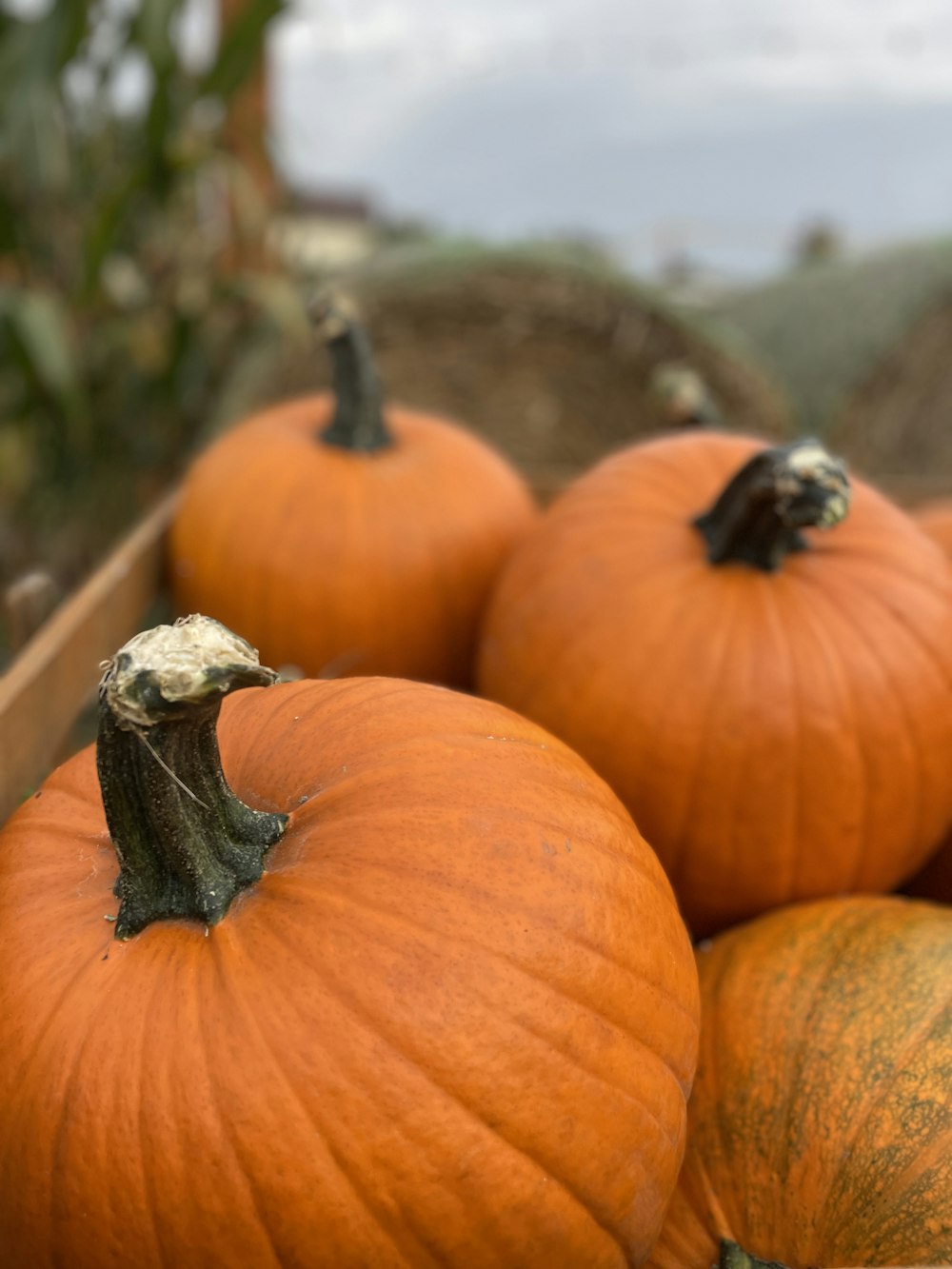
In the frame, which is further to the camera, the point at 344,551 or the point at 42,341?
the point at 42,341

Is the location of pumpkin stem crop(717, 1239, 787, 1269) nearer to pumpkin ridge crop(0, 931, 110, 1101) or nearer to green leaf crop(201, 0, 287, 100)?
pumpkin ridge crop(0, 931, 110, 1101)

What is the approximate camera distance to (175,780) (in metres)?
0.77

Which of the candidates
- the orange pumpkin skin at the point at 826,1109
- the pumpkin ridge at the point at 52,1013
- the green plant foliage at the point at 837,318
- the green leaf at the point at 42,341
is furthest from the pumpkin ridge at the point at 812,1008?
the green plant foliage at the point at 837,318

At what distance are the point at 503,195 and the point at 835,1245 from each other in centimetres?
1339

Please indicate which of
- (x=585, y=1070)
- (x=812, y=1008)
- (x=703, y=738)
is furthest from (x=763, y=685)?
(x=585, y=1070)

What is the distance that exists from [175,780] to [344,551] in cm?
95

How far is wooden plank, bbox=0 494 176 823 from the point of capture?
1.19 metres

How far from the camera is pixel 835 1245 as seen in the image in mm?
914

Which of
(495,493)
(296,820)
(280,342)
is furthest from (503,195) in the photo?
(296,820)

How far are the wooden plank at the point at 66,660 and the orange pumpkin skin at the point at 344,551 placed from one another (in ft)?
0.27

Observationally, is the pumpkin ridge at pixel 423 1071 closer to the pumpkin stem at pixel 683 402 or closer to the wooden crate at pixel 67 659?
the wooden crate at pixel 67 659

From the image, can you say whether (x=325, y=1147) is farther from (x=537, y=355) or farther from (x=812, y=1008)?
(x=537, y=355)

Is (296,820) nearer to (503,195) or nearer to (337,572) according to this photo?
(337,572)

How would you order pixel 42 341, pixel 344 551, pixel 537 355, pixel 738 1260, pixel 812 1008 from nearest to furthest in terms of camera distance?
pixel 738 1260 < pixel 812 1008 < pixel 344 551 < pixel 42 341 < pixel 537 355
